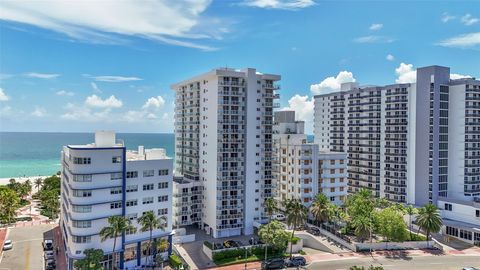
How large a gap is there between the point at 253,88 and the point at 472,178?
62612 millimetres

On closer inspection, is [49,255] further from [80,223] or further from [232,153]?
[232,153]

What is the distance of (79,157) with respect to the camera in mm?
55375

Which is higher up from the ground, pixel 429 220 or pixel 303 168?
pixel 303 168

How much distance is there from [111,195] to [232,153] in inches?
1125

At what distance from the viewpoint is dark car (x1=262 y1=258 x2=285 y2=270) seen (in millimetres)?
59594

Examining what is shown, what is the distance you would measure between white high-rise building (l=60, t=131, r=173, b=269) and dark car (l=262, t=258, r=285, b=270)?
1797cm

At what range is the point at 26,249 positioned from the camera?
67.3m

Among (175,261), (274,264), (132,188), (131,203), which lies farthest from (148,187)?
(274,264)

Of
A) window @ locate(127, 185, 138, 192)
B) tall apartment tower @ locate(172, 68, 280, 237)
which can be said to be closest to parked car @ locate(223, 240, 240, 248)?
tall apartment tower @ locate(172, 68, 280, 237)

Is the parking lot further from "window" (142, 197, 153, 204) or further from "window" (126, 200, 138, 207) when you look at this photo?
"window" (142, 197, 153, 204)

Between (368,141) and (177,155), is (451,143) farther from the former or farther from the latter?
(177,155)

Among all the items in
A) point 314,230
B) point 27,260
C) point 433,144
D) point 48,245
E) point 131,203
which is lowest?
point 27,260

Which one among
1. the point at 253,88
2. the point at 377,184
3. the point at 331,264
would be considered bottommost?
the point at 331,264

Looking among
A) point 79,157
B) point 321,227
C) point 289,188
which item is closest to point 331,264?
point 321,227
